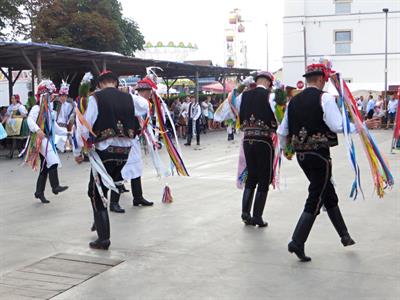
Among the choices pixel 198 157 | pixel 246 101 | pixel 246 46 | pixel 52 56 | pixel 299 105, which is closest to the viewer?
pixel 299 105

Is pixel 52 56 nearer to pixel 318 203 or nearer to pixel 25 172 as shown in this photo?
pixel 25 172

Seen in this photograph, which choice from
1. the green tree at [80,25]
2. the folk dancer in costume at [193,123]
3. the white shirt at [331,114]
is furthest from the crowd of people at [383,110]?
the white shirt at [331,114]

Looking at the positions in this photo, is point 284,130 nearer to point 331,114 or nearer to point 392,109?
point 331,114

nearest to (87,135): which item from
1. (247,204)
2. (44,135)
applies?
(247,204)

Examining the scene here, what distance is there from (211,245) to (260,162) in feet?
4.02

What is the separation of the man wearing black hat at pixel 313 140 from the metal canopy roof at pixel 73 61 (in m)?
11.6

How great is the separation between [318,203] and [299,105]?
2.99ft

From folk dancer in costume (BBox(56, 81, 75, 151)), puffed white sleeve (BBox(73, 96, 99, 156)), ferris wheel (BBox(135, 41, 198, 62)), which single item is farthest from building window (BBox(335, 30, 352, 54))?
puffed white sleeve (BBox(73, 96, 99, 156))

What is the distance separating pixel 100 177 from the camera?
563 centimetres

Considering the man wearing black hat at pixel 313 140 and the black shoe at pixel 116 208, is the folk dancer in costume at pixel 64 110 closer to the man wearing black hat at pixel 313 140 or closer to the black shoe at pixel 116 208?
the black shoe at pixel 116 208

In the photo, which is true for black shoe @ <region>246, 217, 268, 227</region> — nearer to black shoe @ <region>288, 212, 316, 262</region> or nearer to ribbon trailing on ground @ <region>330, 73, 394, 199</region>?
ribbon trailing on ground @ <region>330, 73, 394, 199</region>

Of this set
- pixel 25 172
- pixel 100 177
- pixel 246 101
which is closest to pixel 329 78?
pixel 246 101

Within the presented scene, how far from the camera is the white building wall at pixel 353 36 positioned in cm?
4056

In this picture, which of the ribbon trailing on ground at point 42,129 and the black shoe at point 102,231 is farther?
the ribbon trailing on ground at point 42,129
